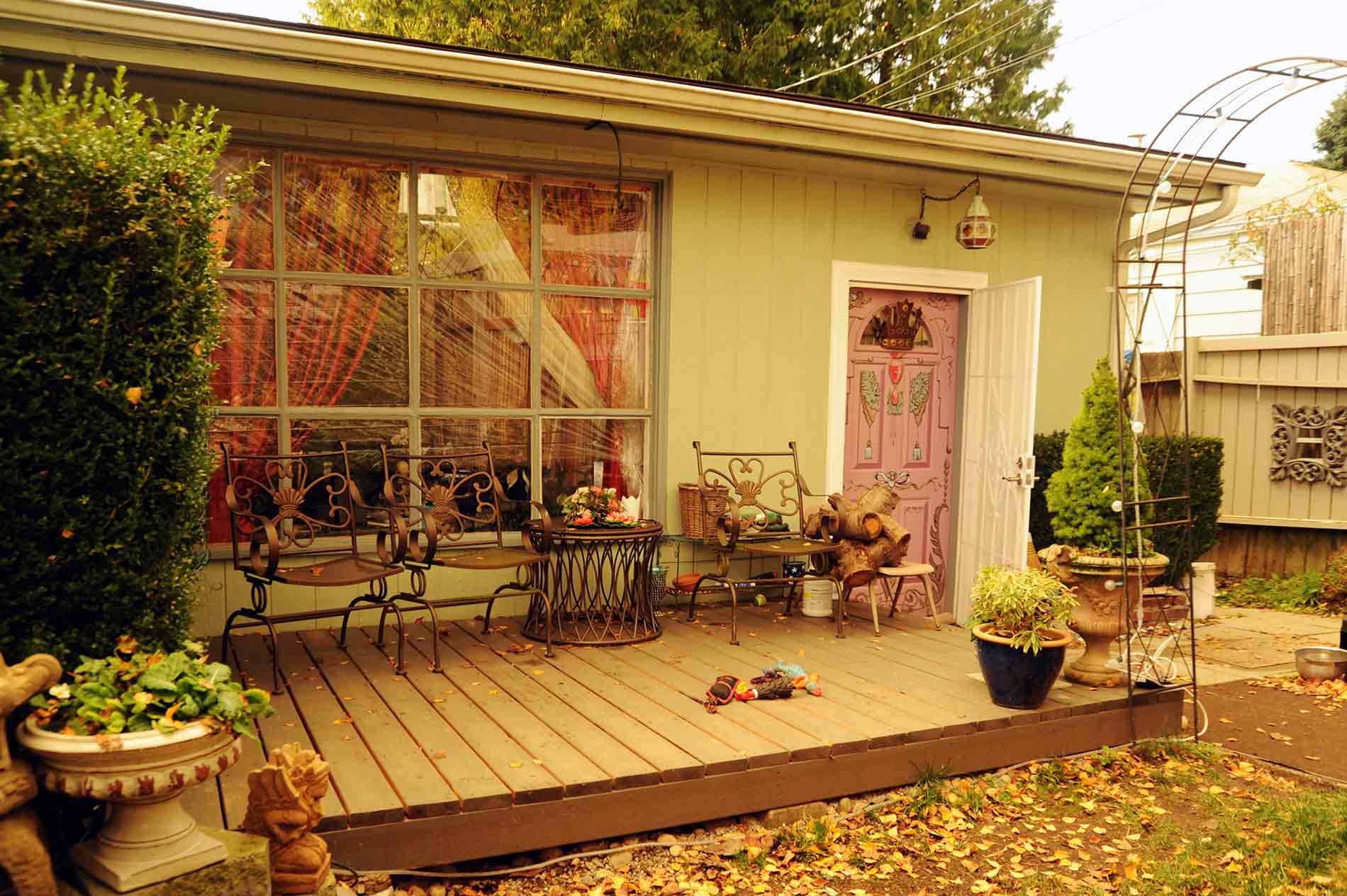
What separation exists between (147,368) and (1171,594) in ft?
19.7

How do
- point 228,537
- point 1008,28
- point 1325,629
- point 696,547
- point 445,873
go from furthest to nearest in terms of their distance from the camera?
point 1008,28, point 1325,629, point 696,547, point 228,537, point 445,873

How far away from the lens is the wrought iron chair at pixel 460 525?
4629mm

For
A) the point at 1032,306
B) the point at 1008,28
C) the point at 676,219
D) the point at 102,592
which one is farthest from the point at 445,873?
the point at 1008,28

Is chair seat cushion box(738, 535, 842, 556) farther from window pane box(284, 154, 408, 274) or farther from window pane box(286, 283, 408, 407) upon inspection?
window pane box(284, 154, 408, 274)

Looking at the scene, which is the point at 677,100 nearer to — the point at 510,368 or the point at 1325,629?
the point at 510,368

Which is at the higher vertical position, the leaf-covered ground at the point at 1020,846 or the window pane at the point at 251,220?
the window pane at the point at 251,220

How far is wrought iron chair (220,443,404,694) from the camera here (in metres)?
4.19

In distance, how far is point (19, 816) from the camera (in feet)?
6.94

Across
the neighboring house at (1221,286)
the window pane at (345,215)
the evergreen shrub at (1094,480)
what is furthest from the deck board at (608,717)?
the neighboring house at (1221,286)

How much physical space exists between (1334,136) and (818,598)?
16.9m

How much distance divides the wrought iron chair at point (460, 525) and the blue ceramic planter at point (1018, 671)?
1.99 m

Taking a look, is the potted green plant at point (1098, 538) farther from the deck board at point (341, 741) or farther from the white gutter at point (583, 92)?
the deck board at point (341, 741)

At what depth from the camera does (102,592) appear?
8.03 feet

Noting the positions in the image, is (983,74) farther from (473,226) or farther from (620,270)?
(473,226)
